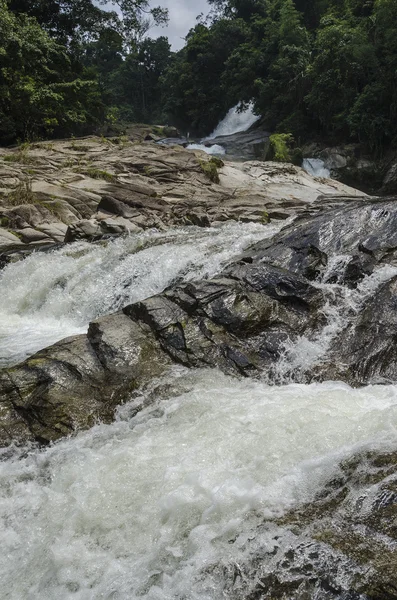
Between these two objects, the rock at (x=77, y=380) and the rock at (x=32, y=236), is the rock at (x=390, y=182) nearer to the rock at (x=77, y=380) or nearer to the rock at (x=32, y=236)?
the rock at (x=32, y=236)

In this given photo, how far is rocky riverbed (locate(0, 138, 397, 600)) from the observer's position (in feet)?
8.86

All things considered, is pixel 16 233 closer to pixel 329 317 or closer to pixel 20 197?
pixel 20 197

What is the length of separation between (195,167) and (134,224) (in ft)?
19.2

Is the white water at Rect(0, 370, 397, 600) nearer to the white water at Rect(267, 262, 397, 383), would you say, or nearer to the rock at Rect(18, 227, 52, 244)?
the white water at Rect(267, 262, 397, 383)

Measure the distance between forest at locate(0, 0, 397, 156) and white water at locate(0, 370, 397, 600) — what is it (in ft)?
60.7

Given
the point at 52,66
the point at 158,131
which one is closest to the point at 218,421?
the point at 52,66

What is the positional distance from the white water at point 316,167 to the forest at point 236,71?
209cm

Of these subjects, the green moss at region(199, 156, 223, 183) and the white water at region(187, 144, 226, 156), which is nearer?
the green moss at region(199, 156, 223, 183)

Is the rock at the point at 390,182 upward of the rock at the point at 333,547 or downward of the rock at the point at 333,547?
upward

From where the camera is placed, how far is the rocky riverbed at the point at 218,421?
270cm

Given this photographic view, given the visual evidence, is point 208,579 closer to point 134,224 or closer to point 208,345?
point 208,345

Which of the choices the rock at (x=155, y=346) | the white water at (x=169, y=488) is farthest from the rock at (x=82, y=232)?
the white water at (x=169, y=488)

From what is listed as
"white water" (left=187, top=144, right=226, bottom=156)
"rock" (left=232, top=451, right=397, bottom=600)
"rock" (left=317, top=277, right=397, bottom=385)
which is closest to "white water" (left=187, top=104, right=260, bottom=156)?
"white water" (left=187, top=144, right=226, bottom=156)

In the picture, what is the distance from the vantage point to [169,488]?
332cm
